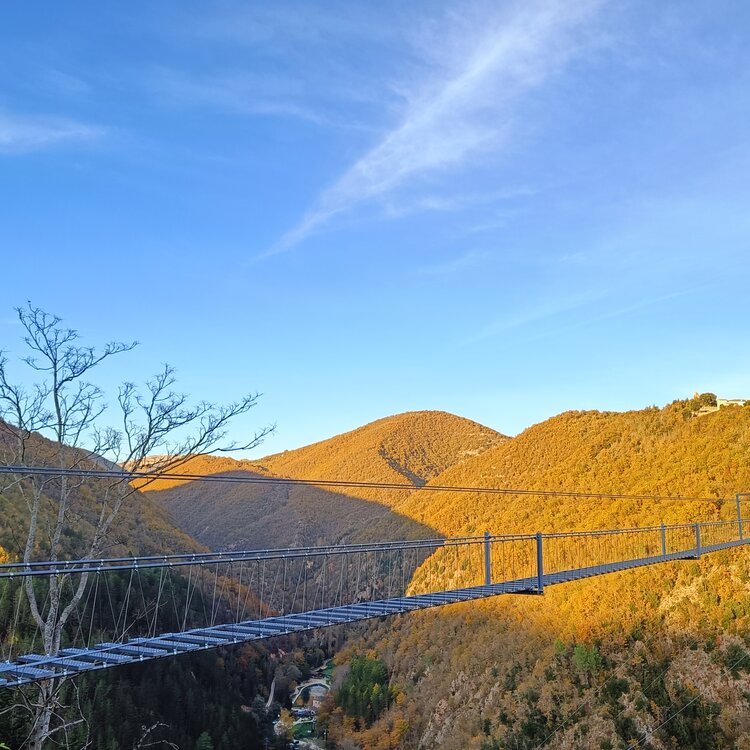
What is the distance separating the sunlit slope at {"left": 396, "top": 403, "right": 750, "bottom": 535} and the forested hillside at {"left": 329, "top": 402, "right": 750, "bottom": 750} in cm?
14

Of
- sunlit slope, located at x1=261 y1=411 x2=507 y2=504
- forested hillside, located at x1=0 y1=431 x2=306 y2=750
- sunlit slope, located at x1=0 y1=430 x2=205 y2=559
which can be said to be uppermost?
sunlit slope, located at x1=261 y1=411 x2=507 y2=504

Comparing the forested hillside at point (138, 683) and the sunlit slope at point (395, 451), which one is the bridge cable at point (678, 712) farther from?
the sunlit slope at point (395, 451)

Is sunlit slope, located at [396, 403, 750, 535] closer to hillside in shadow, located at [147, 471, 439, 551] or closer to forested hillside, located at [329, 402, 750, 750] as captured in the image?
forested hillside, located at [329, 402, 750, 750]

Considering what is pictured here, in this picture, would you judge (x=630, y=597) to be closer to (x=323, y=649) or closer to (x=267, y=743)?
(x=267, y=743)

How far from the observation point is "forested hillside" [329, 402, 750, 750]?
58.6ft

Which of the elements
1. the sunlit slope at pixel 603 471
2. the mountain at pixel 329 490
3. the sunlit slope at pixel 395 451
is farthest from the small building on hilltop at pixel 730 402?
the sunlit slope at pixel 395 451

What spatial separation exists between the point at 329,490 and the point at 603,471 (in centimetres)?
4752

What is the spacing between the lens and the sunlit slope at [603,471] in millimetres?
29031

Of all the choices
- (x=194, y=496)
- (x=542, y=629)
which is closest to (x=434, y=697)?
(x=542, y=629)

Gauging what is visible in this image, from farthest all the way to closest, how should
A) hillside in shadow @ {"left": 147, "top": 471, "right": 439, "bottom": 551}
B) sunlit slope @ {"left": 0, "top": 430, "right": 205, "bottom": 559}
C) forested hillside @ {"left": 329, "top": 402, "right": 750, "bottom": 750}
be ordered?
1. hillside in shadow @ {"left": 147, "top": 471, "right": 439, "bottom": 551}
2. sunlit slope @ {"left": 0, "top": 430, "right": 205, "bottom": 559}
3. forested hillside @ {"left": 329, "top": 402, "right": 750, "bottom": 750}

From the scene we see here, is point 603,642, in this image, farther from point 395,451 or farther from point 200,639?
point 395,451

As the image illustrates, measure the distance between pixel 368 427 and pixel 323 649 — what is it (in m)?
53.9

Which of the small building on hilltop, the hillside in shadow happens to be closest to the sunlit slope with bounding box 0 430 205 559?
the hillside in shadow

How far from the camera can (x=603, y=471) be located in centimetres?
3925
